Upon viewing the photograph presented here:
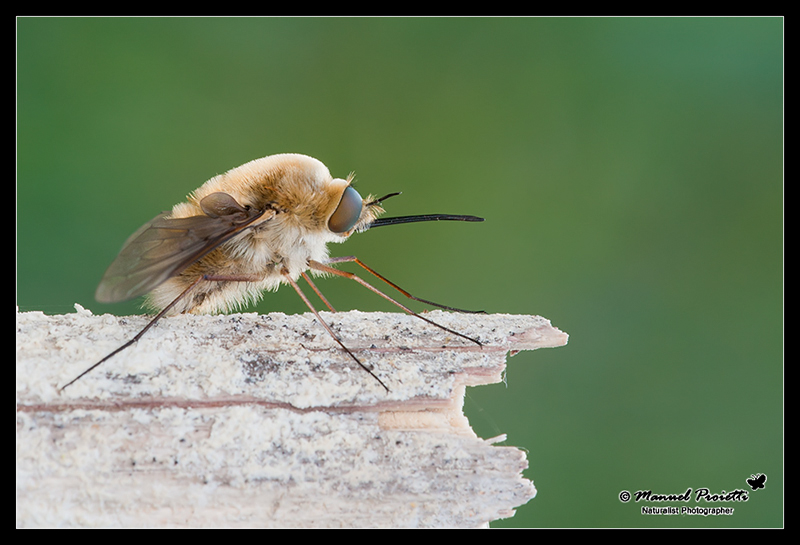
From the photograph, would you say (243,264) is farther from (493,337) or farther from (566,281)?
(566,281)

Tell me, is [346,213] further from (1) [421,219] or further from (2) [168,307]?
(2) [168,307]

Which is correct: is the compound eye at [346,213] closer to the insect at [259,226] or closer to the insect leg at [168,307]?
the insect at [259,226]

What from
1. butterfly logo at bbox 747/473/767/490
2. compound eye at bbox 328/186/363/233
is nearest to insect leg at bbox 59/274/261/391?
compound eye at bbox 328/186/363/233

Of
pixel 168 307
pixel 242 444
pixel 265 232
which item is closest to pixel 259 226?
pixel 265 232

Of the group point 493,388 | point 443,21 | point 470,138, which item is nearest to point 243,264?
point 493,388

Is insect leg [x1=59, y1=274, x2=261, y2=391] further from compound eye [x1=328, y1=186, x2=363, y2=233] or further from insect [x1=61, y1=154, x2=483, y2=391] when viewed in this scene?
compound eye [x1=328, y1=186, x2=363, y2=233]

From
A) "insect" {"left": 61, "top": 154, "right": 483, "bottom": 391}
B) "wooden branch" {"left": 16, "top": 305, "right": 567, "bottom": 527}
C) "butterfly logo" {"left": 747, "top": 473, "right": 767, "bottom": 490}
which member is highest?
"insect" {"left": 61, "top": 154, "right": 483, "bottom": 391}
